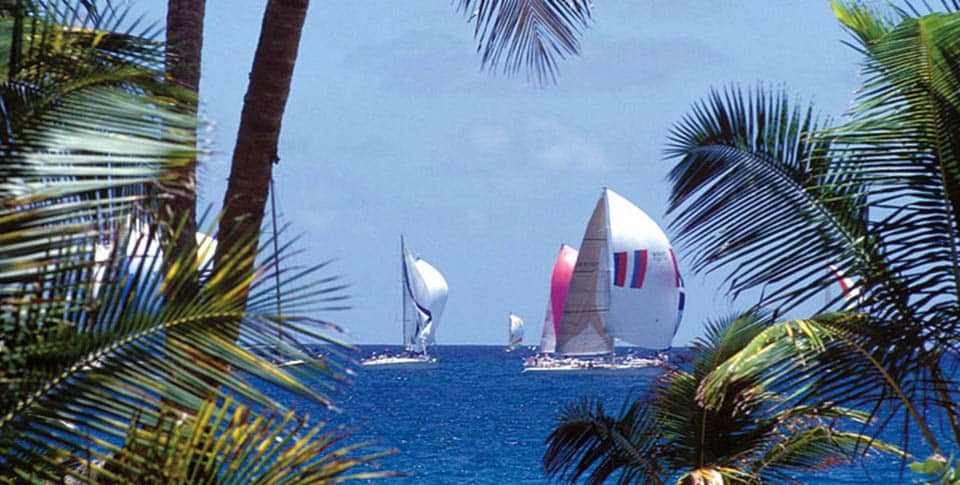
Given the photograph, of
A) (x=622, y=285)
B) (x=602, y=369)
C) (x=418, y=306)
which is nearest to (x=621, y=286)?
(x=622, y=285)

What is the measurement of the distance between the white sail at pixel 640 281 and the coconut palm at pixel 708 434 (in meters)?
35.4

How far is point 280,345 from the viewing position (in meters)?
2.47

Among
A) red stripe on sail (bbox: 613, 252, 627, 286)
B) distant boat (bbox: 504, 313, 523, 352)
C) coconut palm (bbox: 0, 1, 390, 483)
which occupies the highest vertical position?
coconut palm (bbox: 0, 1, 390, 483)

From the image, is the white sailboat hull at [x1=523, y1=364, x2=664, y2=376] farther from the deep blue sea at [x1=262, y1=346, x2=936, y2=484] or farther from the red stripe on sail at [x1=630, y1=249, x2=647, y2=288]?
the red stripe on sail at [x1=630, y1=249, x2=647, y2=288]

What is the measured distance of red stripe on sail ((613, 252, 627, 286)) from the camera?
147ft

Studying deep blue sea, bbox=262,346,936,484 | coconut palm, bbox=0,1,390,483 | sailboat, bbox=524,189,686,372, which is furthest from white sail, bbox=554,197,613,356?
coconut palm, bbox=0,1,390,483

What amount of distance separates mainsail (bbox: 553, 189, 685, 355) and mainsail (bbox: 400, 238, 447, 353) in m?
17.7

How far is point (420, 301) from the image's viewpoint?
66.1 meters

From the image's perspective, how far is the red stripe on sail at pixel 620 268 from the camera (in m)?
44.7

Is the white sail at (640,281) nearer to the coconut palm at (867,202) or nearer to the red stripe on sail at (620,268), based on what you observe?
the red stripe on sail at (620,268)

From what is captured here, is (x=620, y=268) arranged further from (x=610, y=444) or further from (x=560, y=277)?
(x=610, y=444)

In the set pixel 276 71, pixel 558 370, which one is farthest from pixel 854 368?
pixel 558 370

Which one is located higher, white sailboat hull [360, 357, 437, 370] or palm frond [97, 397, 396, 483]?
palm frond [97, 397, 396, 483]


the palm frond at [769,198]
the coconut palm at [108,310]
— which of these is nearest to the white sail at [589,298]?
the palm frond at [769,198]
